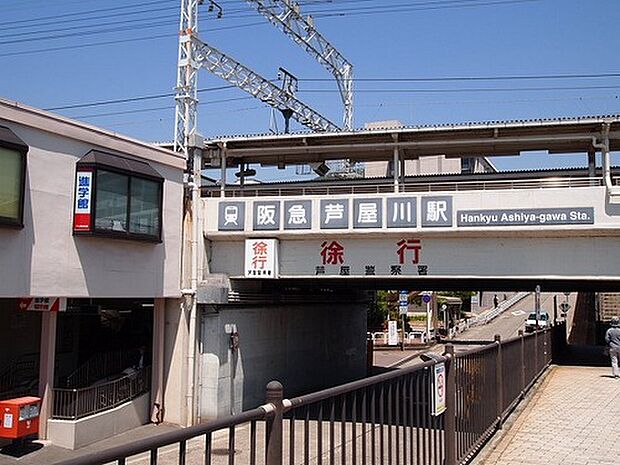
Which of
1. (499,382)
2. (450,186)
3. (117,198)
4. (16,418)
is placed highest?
(450,186)

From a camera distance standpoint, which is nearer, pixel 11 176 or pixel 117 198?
pixel 11 176

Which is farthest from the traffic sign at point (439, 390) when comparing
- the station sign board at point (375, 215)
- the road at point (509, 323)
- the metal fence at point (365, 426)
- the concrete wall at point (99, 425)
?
the road at point (509, 323)

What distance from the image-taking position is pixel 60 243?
14023mm

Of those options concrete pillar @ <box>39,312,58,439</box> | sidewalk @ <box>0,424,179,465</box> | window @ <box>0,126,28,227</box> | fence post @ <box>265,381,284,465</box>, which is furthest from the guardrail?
fence post @ <box>265,381,284,465</box>

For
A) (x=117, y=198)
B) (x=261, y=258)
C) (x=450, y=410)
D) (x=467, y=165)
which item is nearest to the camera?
(x=450, y=410)

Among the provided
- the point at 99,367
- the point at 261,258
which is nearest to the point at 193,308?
the point at 261,258

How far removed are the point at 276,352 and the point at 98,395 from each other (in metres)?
5.89

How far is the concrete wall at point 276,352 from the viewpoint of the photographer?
17.5m

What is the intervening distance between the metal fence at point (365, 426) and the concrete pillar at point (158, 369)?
10.2m

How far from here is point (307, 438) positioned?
431 cm

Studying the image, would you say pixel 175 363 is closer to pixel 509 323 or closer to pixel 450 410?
pixel 450 410

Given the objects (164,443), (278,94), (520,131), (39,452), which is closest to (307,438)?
(164,443)

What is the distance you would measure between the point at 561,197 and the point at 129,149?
1053 centimetres

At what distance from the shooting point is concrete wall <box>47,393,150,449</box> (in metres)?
14.7
